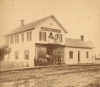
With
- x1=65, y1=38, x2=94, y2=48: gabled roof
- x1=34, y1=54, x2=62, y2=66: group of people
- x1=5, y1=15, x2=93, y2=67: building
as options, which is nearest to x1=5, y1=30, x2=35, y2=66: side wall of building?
x1=5, y1=15, x2=93, y2=67: building

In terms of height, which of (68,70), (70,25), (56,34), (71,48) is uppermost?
(70,25)

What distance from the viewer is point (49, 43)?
108 inches

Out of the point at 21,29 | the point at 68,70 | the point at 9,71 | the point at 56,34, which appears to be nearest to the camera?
the point at 9,71

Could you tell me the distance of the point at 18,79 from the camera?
2.40 m

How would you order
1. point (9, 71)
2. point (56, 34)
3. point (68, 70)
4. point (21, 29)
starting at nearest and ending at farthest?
point (9, 71)
point (21, 29)
point (56, 34)
point (68, 70)

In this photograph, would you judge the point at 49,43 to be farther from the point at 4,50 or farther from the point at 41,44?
the point at 4,50

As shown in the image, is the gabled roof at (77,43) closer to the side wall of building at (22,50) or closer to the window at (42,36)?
the window at (42,36)

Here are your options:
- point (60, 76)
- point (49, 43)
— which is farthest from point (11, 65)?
point (60, 76)

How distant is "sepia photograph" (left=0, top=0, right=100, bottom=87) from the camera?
240 cm

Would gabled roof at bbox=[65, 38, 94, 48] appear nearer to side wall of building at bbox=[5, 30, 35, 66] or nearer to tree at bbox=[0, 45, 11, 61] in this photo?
side wall of building at bbox=[5, 30, 35, 66]

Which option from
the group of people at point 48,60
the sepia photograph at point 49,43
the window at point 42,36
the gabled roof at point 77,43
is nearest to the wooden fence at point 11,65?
the sepia photograph at point 49,43

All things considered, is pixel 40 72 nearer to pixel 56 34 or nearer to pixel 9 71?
pixel 9 71

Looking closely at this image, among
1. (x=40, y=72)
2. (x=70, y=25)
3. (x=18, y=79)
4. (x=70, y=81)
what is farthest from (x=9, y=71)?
(x=70, y=25)

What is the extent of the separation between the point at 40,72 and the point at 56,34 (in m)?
0.75
